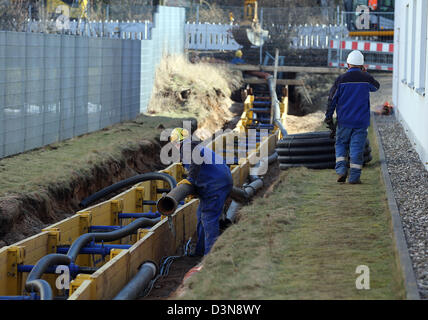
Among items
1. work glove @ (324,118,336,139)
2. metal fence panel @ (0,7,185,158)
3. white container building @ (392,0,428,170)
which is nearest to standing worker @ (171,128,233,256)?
work glove @ (324,118,336,139)

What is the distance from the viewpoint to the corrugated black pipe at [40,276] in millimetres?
6336

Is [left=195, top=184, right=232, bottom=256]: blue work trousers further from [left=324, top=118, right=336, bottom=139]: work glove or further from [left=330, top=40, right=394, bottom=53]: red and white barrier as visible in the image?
[left=330, top=40, right=394, bottom=53]: red and white barrier

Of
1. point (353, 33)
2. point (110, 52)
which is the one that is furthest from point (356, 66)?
Result: point (353, 33)

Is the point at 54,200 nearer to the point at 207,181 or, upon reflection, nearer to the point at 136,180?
the point at 136,180

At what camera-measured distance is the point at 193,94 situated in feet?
76.1

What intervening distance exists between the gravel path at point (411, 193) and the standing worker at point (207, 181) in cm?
223

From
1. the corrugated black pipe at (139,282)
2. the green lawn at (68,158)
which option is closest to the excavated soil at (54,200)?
the green lawn at (68,158)

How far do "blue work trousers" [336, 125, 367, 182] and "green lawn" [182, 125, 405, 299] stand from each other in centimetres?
46

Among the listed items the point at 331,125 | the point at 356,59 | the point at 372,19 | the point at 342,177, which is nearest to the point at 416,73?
the point at 331,125

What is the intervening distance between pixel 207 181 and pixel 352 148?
2597 millimetres

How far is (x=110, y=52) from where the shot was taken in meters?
18.4

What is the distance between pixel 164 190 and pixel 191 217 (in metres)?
1.17

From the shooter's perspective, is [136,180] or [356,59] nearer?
[356,59]

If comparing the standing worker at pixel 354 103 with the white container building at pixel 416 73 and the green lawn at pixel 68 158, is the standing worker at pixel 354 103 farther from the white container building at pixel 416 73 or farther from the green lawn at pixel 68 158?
the green lawn at pixel 68 158
